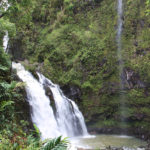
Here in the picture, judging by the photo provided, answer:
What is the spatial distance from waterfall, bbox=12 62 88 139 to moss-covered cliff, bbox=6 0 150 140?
3.69 ft

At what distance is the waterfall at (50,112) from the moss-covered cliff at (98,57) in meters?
1.12

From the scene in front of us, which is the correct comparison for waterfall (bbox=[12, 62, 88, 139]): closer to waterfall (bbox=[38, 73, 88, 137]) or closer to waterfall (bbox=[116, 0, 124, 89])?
waterfall (bbox=[38, 73, 88, 137])

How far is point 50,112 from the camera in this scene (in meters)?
11.1

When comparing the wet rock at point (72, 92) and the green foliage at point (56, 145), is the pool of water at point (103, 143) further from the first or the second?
the green foliage at point (56, 145)

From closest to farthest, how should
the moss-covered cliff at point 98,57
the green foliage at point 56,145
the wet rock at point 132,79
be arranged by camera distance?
the green foliage at point 56,145, the wet rock at point 132,79, the moss-covered cliff at point 98,57

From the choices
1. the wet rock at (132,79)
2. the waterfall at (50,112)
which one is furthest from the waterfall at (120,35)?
the waterfall at (50,112)

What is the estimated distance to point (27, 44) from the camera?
54.2ft

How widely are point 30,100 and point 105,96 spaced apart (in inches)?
257

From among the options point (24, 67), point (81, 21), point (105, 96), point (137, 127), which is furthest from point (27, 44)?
point (137, 127)

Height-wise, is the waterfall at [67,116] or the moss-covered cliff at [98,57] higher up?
the moss-covered cliff at [98,57]

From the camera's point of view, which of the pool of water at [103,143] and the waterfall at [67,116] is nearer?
the pool of water at [103,143]

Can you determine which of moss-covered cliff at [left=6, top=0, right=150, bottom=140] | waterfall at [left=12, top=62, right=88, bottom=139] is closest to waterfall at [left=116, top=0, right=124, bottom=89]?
moss-covered cliff at [left=6, top=0, right=150, bottom=140]

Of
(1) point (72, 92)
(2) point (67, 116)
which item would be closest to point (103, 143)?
(2) point (67, 116)

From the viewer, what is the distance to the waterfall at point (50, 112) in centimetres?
1028
